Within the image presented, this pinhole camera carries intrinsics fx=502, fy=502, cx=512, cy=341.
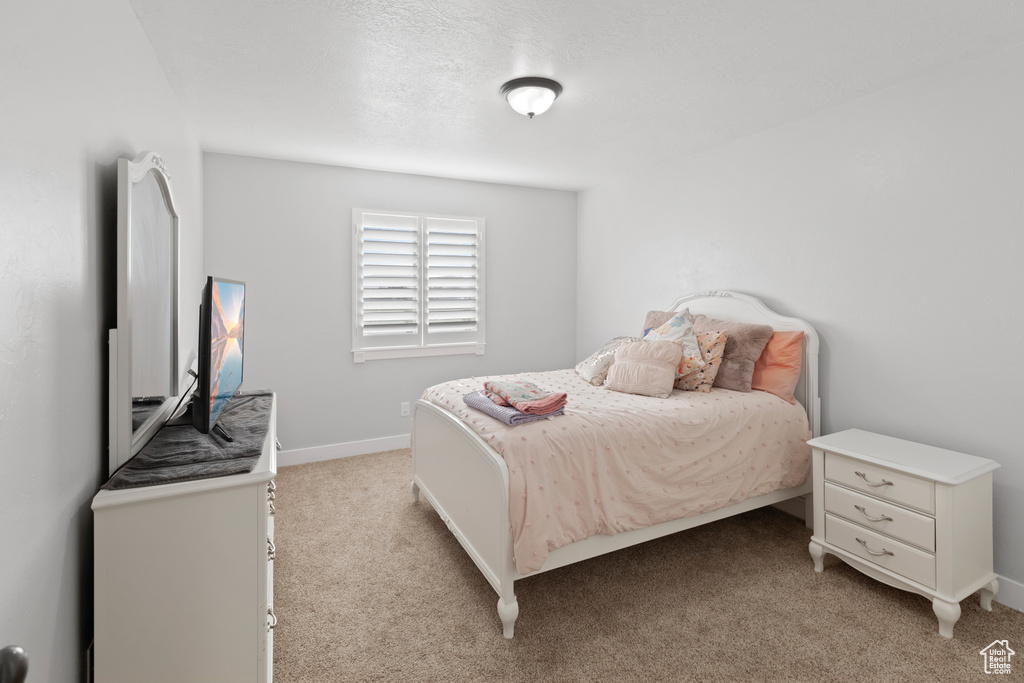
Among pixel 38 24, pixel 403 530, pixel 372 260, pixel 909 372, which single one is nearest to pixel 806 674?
pixel 909 372

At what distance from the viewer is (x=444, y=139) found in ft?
11.2

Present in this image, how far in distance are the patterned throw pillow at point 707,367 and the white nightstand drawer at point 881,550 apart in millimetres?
925

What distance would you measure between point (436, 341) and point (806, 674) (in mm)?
3450

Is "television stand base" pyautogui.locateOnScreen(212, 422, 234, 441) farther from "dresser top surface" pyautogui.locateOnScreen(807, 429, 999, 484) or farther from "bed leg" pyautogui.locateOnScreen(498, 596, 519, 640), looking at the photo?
"dresser top surface" pyautogui.locateOnScreen(807, 429, 999, 484)

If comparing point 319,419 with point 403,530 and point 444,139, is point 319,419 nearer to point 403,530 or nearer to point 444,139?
point 403,530

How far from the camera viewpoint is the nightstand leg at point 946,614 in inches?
79.0

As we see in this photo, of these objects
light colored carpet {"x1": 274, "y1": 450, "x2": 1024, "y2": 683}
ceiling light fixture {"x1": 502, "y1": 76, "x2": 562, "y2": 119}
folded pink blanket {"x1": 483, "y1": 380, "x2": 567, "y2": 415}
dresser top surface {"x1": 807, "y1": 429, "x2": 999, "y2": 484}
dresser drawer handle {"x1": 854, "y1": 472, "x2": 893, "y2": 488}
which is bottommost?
→ light colored carpet {"x1": 274, "y1": 450, "x2": 1024, "y2": 683}

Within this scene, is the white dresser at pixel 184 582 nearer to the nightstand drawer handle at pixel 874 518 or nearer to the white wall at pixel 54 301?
the white wall at pixel 54 301

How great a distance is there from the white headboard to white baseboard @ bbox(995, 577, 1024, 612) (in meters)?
0.99

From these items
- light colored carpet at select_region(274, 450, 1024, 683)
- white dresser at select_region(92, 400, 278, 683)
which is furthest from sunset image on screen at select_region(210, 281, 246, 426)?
light colored carpet at select_region(274, 450, 1024, 683)

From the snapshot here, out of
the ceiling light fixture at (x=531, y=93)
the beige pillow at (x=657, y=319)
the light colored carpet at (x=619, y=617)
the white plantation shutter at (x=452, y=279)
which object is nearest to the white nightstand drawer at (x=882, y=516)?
the light colored carpet at (x=619, y=617)

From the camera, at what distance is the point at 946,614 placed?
79.4 inches

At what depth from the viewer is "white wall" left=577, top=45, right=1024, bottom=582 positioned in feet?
7.36

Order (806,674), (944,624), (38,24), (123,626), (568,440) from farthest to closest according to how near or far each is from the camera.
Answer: (568,440), (944,624), (806,674), (123,626), (38,24)
